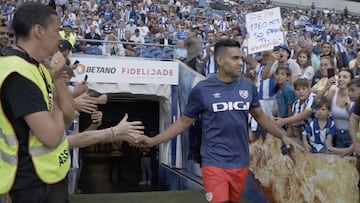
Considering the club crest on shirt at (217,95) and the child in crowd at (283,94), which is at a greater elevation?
the club crest on shirt at (217,95)

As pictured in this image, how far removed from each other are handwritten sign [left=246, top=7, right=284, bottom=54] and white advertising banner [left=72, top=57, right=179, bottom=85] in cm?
321

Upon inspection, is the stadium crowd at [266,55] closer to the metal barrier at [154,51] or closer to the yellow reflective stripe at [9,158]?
the metal barrier at [154,51]

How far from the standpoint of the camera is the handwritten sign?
8070 millimetres

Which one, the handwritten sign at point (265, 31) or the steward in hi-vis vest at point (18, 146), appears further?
the handwritten sign at point (265, 31)

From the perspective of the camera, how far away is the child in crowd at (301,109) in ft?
19.6

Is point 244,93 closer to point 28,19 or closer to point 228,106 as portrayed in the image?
point 228,106

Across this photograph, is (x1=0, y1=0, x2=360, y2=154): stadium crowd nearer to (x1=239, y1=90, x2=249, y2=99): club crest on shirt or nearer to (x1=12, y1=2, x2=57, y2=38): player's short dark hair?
(x1=12, y1=2, x2=57, y2=38): player's short dark hair

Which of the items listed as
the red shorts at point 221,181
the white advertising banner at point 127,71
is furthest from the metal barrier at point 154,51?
the red shorts at point 221,181

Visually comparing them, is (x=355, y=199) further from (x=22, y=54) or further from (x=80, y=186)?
(x=80, y=186)

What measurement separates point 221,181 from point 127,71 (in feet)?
23.2

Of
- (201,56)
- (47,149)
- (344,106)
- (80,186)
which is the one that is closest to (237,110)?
(344,106)

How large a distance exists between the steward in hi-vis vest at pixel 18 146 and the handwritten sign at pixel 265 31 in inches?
231

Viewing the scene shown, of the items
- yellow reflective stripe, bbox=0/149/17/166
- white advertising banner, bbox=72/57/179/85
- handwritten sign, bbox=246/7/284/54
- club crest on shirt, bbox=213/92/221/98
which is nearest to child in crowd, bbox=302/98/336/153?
club crest on shirt, bbox=213/92/221/98

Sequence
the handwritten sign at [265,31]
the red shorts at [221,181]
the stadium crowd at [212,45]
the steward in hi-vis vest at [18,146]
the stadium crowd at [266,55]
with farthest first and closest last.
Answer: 1. the handwritten sign at [265,31]
2. the stadium crowd at [212,45]
3. the stadium crowd at [266,55]
4. the red shorts at [221,181]
5. the steward in hi-vis vest at [18,146]
